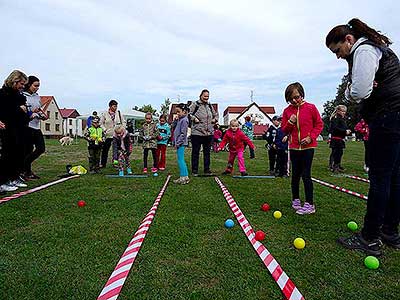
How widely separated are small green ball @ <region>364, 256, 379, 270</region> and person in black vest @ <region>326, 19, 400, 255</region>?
9.0 inches

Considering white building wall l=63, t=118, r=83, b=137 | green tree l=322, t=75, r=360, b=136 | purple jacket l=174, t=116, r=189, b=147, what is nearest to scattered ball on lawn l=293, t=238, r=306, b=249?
purple jacket l=174, t=116, r=189, b=147

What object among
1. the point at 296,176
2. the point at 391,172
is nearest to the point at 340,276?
the point at 391,172

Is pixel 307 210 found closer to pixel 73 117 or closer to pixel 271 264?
pixel 271 264

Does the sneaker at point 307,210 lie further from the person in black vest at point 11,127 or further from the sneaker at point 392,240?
the person in black vest at point 11,127

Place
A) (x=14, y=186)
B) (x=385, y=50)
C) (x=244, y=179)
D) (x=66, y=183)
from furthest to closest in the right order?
(x=244, y=179) < (x=66, y=183) < (x=14, y=186) < (x=385, y=50)

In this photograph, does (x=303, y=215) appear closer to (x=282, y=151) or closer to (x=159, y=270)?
(x=159, y=270)

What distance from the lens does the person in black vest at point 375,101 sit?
290 centimetres

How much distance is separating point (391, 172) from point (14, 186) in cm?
598

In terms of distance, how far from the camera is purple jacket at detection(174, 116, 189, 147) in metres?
7.09

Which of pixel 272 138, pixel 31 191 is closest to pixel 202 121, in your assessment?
pixel 272 138

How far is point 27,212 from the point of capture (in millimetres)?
4371

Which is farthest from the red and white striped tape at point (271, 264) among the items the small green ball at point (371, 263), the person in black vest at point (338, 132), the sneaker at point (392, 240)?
the person in black vest at point (338, 132)

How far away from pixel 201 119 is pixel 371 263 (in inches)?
228

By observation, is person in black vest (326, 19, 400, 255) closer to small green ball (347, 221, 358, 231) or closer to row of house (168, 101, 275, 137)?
small green ball (347, 221, 358, 231)
